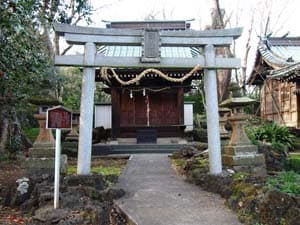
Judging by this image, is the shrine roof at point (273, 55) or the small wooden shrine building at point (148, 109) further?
the shrine roof at point (273, 55)

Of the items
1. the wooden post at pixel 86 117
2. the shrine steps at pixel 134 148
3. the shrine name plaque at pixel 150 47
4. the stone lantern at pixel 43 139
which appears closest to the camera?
the wooden post at pixel 86 117

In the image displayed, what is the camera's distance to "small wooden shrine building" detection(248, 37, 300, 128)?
58.3 ft

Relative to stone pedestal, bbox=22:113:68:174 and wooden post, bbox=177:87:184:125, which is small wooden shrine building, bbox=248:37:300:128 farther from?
stone pedestal, bbox=22:113:68:174

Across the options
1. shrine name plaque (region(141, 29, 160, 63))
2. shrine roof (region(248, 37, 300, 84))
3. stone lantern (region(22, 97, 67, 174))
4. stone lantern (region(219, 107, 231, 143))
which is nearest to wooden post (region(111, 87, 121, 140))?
stone lantern (region(219, 107, 231, 143))

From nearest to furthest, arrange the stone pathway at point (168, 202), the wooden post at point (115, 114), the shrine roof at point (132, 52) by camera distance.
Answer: the stone pathway at point (168, 202), the shrine roof at point (132, 52), the wooden post at point (115, 114)

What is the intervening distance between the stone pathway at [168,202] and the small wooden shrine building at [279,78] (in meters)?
10.7

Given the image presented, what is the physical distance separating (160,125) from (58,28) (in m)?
11.5

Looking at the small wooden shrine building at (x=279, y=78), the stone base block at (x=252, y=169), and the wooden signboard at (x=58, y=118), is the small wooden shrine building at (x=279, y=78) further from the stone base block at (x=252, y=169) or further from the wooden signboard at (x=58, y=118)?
the wooden signboard at (x=58, y=118)

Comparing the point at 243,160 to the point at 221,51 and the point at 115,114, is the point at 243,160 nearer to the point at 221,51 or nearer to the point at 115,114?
the point at 115,114

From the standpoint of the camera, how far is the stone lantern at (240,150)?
29.7ft

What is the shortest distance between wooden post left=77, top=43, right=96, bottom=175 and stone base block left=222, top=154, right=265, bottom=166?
153 inches

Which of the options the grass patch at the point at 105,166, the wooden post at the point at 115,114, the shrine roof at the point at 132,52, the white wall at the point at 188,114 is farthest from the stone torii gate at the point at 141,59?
the white wall at the point at 188,114

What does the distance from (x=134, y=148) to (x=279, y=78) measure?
8117mm

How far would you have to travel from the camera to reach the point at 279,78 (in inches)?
674
